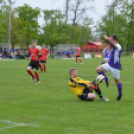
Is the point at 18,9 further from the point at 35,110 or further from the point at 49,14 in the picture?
the point at 35,110

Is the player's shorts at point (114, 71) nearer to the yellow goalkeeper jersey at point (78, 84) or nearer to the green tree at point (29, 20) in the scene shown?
the yellow goalkeeper jersey at point (78, 84)

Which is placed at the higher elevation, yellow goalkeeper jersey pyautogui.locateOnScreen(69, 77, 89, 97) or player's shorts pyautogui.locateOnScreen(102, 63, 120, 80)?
player's shorts pyautogui.locateOnScreen(102, 63, 120, 80)

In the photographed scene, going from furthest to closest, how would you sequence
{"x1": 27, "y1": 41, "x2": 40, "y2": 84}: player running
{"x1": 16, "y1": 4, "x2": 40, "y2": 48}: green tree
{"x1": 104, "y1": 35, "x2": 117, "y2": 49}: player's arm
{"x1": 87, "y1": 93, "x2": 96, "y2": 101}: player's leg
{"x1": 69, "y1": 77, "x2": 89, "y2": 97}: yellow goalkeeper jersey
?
1. {"x1": 16, "y1": 4, "x2": 40, "y2": 48}: green tree
2. {"x1": 27, "y1": 41, "x2": 40, "y2": 84}: player running
3. {"x1": 87, "y1": 93, "x2": 96, "y2": 101}: player's leg
4. {"x1": 69, "y1": 77, "x2": 89, "y2": 97}: yellow goalkeeper jersey
5. {"x1": 104, "y1": 35, "x2": 117, "y2": 49}: player's arm

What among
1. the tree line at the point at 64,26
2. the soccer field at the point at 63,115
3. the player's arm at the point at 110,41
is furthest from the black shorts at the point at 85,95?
the tree line at the point at 64,26

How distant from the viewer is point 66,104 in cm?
800

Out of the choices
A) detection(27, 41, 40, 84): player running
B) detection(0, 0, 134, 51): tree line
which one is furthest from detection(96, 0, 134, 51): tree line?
detection(27, 41, 40, 84): player running

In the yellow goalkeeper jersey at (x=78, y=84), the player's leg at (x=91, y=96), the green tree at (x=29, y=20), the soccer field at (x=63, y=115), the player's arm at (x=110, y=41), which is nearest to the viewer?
the soccer field at (x=63, y=115)

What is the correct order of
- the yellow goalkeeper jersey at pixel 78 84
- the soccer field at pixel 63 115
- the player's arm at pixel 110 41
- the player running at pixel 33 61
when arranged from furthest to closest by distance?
1. the player running at pixel 33 61
2. the yellow goalkeeper jersey at pixel 78 84
3. the player's arm at pixel 110 41
4. the soccer field at pixel 63 115

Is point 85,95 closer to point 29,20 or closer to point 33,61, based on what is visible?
point 33,61

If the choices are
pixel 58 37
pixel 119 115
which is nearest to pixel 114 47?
pixel 119 115

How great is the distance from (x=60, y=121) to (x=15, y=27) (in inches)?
2253

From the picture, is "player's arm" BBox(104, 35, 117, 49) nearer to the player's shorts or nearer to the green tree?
the player's shorts

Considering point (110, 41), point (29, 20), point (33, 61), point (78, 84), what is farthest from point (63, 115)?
point (29, 20)

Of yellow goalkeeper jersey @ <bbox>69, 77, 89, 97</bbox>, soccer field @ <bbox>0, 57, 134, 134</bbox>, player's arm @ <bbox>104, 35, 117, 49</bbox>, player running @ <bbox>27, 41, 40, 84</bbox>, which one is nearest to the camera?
soccer field @ <bbox>0, 57, 134, 134</bbox>
